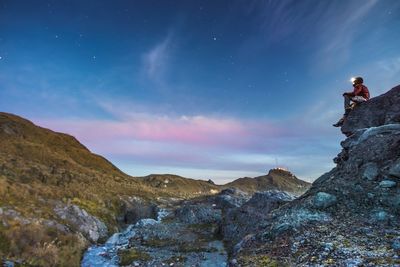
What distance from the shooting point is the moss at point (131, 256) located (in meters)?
27.1

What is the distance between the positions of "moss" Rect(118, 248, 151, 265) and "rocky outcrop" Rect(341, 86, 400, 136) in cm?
2392

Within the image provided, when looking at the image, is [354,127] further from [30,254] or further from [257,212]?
[30,254]

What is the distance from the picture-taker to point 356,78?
31.7m

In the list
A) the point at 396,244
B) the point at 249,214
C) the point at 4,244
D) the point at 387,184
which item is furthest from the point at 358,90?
the point at 4,244

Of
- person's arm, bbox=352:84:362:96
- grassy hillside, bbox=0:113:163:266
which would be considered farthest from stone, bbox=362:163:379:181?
grassy hillside, bbox=0:113:163:266

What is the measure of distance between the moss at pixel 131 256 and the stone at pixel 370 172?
19444mm

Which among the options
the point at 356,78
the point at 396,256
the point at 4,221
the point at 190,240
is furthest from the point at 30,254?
the point at 356,78

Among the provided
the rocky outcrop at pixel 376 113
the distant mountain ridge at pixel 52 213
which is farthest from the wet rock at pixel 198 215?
the rocky outcrop at pixel 376 113

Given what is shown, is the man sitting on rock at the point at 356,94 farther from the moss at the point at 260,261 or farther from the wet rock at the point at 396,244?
the moss at the point at 260,261

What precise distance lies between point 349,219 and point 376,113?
A: 15.7 metres

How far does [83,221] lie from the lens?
35812 millimetres

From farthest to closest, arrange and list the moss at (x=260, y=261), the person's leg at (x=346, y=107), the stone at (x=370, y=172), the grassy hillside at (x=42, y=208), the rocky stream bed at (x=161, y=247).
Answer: the person's leg at (x=346, y=107) < the rocky stream bed at (x=161, y=247) < the grassy hillside at (x=42, y=208) < the stone at (x=370, y=172) < the moss at (x=260, y=261)

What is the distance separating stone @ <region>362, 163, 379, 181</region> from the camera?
21745 mm

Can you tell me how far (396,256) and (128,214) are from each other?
4219 centimetres
